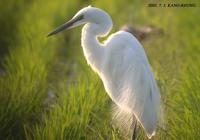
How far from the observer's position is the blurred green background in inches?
155

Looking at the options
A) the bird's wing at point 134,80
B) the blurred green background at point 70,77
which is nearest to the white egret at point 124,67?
the bird's wing at point 134,80

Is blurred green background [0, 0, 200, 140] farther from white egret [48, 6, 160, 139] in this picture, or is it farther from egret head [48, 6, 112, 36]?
egret head [48, 6, 112, 36]

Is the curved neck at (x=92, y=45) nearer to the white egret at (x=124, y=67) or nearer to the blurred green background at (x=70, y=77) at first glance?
the white egret at (x=124, y=67)

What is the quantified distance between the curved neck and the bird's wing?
7 centimetres

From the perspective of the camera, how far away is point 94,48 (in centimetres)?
399

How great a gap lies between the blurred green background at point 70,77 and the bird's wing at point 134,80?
0.65 ft

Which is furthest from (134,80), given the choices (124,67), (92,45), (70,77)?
(70,77)

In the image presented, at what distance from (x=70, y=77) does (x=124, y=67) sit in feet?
8.24

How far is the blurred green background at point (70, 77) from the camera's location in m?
3.94

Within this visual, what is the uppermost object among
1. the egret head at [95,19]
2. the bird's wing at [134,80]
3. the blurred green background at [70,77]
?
the egret head at [95,19]

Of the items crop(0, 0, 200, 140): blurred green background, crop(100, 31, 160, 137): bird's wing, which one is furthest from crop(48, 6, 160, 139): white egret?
crop(0, 0, 200, 140): blurred green background

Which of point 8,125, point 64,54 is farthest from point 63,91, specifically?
point 64,54

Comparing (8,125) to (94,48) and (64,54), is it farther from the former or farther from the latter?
(64,54)

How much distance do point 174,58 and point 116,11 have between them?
3045 mm
